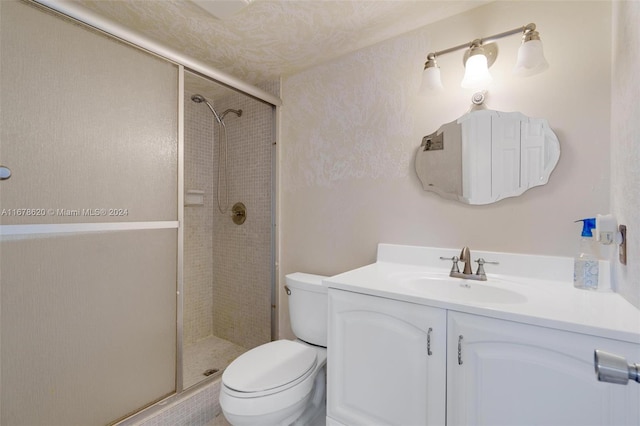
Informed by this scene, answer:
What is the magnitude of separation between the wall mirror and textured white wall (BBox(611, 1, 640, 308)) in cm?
20

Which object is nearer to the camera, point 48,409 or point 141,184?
point 48,409

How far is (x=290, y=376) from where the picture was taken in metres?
1.26

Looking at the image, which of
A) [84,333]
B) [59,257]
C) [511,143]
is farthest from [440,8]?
[84,333]

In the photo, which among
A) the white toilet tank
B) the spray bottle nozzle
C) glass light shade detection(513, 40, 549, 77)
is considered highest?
glass light shade detection(513, 40, 549, 77)

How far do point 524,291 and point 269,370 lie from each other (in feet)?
3.58

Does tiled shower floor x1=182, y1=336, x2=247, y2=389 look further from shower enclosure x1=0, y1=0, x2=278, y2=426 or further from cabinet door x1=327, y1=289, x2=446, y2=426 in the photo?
cabinet door x1=327, y1=289, x2=446, y2=426

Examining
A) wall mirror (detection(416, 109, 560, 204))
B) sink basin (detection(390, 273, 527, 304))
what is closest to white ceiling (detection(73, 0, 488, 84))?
wall mirror (detection(416, 109, 560, 204))

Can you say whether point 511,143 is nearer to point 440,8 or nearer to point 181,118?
point 440,8

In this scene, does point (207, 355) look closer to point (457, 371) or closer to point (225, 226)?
point (225, 226)

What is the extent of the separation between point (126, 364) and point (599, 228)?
1951mm

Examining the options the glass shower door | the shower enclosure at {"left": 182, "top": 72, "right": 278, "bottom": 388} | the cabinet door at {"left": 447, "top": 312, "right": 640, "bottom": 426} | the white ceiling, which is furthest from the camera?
the shower enclosure at {"left": 182, "top": 72, "right": 278, "bottom": 388}

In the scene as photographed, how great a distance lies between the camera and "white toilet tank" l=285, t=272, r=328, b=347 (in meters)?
1.59

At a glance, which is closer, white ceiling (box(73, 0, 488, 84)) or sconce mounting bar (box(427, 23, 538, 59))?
sconce mounting bar (box(427, 23, 538, 59))

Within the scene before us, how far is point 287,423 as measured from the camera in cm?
126
